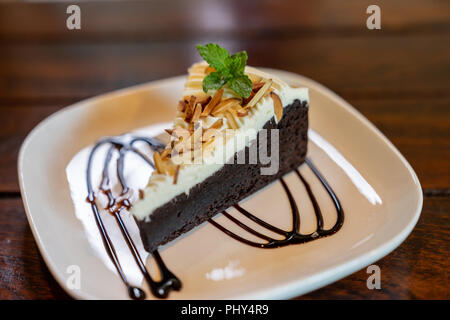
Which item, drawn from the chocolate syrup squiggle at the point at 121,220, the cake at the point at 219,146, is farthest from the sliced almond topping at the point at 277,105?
the chocolate syrup squiggle at the point at 121,220

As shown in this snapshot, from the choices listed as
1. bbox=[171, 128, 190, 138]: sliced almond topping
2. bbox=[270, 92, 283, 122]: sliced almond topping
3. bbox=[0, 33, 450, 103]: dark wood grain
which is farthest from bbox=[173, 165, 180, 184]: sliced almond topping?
bbox=[0, 33, 450, 103]: dark wood grain

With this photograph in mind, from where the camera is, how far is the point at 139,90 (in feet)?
6.98

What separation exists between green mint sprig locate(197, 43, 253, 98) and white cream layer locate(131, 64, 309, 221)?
88 millimetres

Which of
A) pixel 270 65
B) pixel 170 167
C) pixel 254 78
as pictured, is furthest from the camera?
pixel 270 65

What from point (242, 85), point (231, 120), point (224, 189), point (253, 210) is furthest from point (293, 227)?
point (242, 85)

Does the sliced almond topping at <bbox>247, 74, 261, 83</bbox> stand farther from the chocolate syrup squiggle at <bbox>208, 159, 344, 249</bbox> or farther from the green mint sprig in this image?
the chocolate syrup squiggle at <bbox>208, 159, 344, 249</bbox>

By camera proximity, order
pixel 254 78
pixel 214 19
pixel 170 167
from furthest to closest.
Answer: pixel 214 19, pixel 254 78, pixel 170 167

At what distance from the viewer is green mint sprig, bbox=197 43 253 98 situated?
1.62 metres

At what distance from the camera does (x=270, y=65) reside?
2.48 metres

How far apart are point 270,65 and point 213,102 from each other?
964mm

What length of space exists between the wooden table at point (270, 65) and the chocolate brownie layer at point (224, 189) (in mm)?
371

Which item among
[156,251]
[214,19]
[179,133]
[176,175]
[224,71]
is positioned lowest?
[156,251]

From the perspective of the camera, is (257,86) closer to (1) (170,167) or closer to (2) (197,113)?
(2) (197,113)

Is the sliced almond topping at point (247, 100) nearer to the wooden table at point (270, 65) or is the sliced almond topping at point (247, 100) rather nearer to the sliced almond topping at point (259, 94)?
the sliced almond topping at point (259, 94)
